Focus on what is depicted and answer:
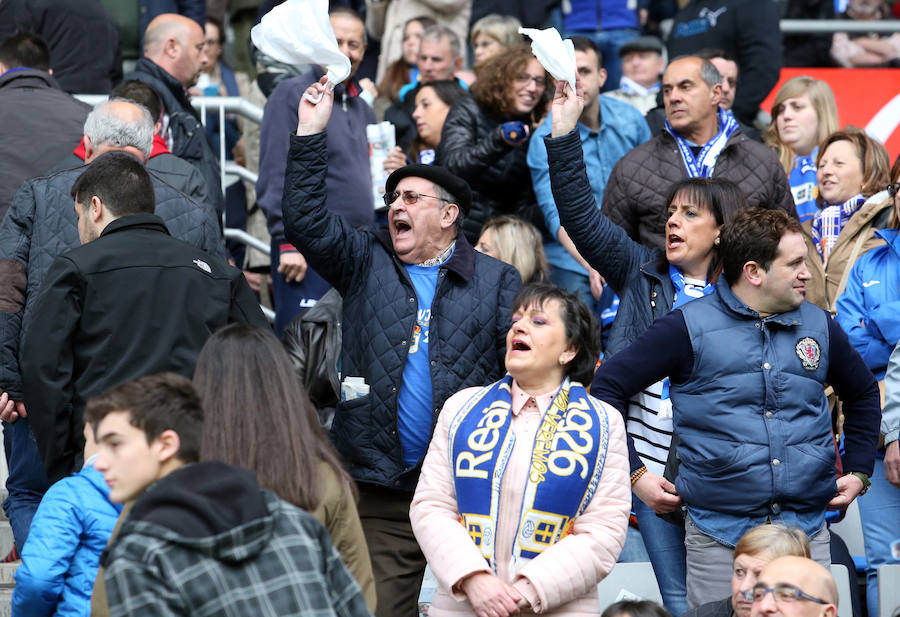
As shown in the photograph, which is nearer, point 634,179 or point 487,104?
point 634,179

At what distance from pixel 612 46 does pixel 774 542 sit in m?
6.58

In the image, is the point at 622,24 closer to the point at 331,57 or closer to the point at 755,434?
the point at 331,57

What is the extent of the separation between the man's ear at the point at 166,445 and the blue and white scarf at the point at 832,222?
4692 mm

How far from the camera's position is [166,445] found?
3.36 metres

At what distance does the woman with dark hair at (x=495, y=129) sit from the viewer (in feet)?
24.1

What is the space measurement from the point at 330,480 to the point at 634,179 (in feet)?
9.47

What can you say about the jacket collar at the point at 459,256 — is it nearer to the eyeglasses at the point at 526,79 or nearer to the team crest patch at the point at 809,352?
the team crest patch at the point at 809,352

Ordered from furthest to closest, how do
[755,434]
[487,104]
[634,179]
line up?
1. [487,104]
2. [634,179]
3. [755,434]

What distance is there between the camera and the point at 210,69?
1020cm

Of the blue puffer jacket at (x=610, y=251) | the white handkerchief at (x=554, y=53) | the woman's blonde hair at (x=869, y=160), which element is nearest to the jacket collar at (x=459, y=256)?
the blue puffer jacket at (x=610, y=251)

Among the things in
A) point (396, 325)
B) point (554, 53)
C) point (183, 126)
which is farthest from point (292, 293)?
point (554, 53)

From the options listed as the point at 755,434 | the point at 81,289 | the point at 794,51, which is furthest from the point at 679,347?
the point at 794,51

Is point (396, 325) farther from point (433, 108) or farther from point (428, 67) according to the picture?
Answer: point (428, 67)

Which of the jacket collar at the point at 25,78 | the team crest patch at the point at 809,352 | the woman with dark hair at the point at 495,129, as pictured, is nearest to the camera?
the team crest patch at the point at 809,352
